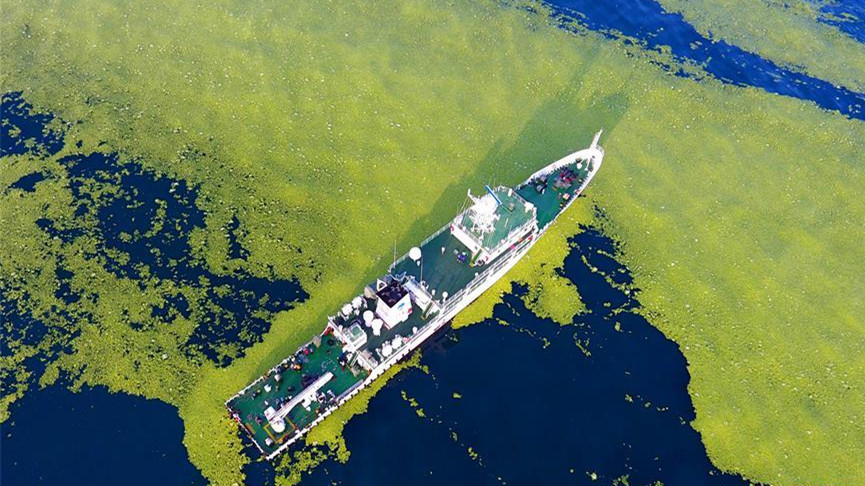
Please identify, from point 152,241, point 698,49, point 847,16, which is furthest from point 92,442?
point 847,16

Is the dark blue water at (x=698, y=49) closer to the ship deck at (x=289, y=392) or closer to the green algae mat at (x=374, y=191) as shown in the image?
the green algae mat at (x=374, y=191)

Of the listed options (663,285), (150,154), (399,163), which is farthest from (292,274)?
(663,285)

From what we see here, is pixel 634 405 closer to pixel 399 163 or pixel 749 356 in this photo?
pixel 749 356

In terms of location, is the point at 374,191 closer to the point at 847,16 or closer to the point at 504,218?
the point at 504,218

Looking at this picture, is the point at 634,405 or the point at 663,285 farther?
the point at 663,285

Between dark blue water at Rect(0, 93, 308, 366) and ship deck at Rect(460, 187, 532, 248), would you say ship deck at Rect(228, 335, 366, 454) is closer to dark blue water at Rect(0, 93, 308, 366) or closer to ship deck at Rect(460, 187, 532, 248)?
dark blue water at Rect(0, 93, 308, 366)

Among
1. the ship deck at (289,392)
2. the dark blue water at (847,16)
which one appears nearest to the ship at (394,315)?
the ship deck at (289,392)
